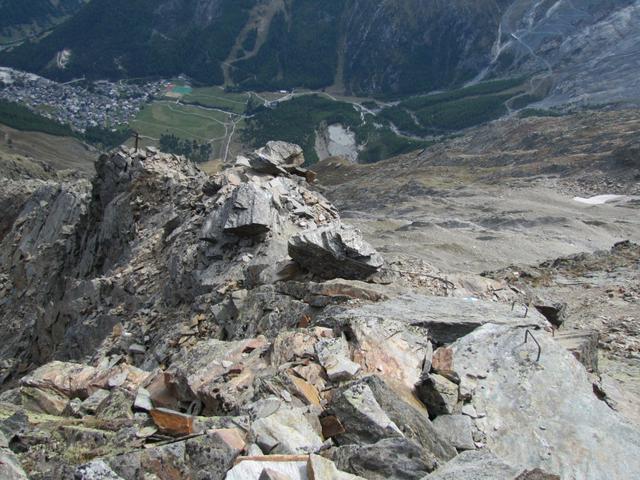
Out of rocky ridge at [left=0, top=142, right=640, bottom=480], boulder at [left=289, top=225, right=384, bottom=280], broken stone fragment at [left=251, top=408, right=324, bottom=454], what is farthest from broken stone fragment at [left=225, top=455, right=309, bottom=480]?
boulder at [left=289, top=225, right=384, bottom=280]

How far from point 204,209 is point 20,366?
42.6 ft

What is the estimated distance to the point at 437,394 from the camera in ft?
34.9

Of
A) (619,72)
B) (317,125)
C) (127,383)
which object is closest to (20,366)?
(127,383)

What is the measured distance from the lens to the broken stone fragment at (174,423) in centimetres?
941

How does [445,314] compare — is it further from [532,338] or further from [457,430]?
[457,430]

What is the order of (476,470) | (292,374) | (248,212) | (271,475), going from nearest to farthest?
(271,475) → (476,470) → (292,374) → (248,212)

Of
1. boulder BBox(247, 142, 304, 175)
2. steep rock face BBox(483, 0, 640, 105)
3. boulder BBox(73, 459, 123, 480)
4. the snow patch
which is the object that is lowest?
the snow patch

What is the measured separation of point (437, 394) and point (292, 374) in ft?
7.98

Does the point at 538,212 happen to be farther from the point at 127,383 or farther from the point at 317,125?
the point at 317,125

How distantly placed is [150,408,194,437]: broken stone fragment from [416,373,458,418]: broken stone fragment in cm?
384

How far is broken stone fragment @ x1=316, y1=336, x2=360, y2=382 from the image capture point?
10875mm

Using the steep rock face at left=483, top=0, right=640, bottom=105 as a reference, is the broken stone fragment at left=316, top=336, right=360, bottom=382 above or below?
below

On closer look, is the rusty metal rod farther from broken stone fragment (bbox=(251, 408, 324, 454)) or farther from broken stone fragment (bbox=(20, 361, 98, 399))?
broken stone fragment (bbox=(20, 361, 98, 399))

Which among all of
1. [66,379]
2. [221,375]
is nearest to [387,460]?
[221,375]
